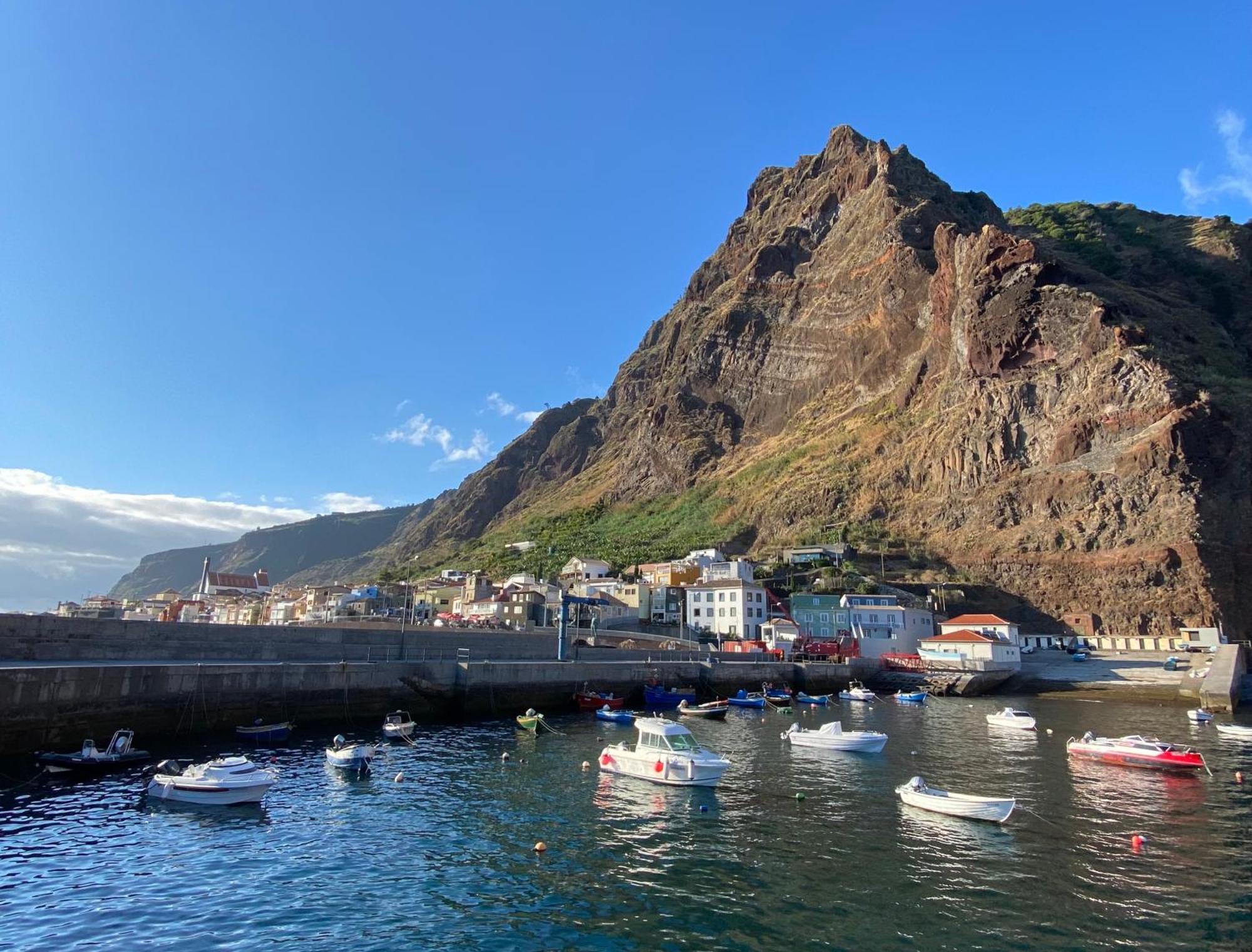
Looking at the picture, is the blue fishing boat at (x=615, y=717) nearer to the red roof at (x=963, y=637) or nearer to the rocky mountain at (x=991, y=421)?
the red roof at (x=963, y=637)

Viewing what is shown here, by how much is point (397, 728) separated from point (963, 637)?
6332cm

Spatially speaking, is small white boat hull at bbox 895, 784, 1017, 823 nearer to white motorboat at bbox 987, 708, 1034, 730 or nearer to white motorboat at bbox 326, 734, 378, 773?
white motorboat at bbox 326, 734, 378, 773

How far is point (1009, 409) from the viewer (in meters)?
110

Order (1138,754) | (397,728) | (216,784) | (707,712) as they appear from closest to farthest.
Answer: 1. (216,784)
2. (1138,754)
3. (397,728)
4. (707,712)

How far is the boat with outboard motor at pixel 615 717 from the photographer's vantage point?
46031 millimetres

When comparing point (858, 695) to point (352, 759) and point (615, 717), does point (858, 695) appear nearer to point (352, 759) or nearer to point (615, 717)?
point (615, 717)

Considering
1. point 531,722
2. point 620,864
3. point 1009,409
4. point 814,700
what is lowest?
point 814,700

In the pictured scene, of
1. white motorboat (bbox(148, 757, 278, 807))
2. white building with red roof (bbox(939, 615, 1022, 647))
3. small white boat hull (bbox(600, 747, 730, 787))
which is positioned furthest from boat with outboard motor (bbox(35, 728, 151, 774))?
white building with red roof (bbox(939, 615, 1022, 647))

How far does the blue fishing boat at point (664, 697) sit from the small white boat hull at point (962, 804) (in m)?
31.0

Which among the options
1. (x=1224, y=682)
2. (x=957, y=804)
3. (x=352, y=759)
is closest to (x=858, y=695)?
(x=1224, y=682)

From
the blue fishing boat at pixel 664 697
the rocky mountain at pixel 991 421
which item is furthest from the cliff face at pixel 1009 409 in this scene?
the blue fishing boat at pixel 664 697

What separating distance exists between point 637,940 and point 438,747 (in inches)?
943

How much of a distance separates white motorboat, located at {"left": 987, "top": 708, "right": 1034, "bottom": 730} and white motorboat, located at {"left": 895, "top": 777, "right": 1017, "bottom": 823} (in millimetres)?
22994

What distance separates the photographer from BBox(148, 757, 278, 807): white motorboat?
24516 millimetres
